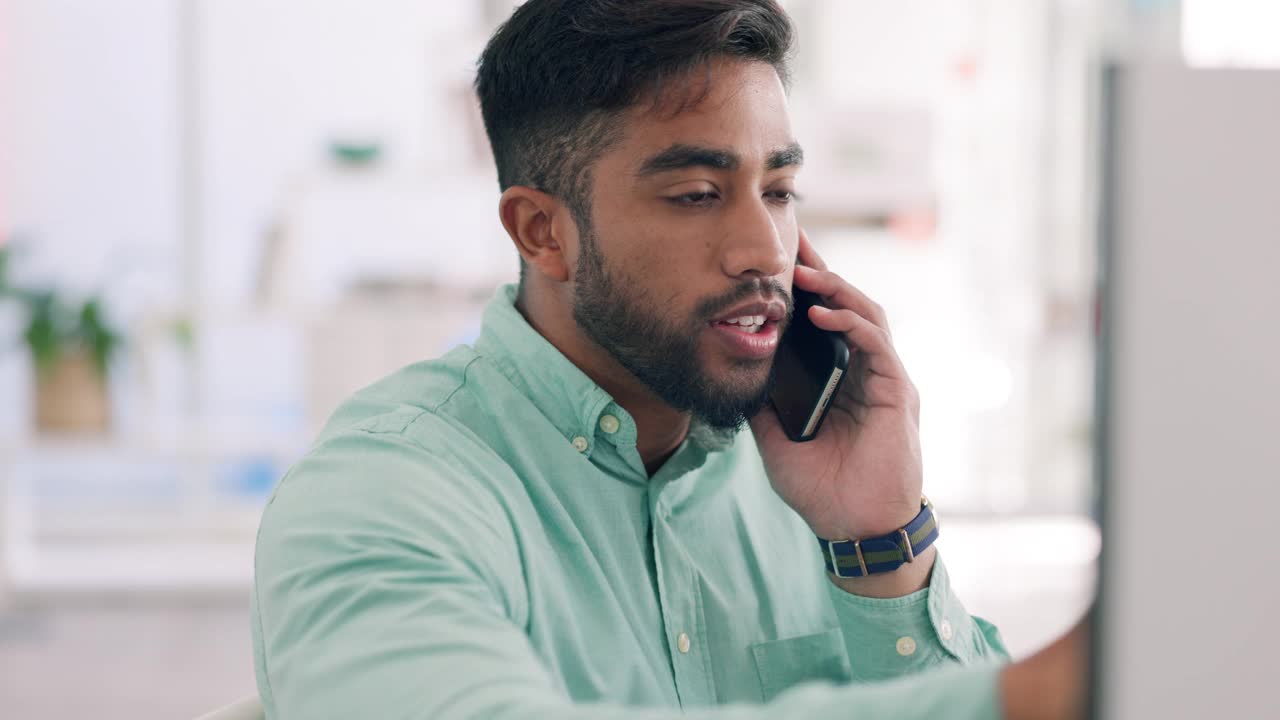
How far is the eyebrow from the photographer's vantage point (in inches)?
40.7

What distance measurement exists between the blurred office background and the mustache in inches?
102

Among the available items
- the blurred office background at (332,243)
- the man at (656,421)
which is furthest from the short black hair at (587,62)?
the blurred office background at (332,243)

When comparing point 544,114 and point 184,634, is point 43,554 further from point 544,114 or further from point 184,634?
point 544,114

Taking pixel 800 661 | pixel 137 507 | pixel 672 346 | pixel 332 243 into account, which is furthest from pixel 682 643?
pixel 137 507

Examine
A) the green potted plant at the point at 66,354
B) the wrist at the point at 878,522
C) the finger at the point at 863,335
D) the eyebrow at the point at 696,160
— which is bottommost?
the green potted plant at the point at 66,354

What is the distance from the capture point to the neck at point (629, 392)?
45.6 inches

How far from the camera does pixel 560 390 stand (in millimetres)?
1069

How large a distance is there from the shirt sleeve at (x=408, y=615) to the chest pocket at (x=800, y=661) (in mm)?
256

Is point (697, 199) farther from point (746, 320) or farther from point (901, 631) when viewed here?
point (901, 631)

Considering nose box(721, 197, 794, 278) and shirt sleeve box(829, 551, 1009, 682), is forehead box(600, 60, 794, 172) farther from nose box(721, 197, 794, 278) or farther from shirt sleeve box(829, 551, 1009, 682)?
shirt sleeve box(829, 551, 1009, 682)

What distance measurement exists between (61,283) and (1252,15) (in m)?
4.21

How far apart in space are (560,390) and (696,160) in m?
0.24

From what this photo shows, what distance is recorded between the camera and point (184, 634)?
3.28m

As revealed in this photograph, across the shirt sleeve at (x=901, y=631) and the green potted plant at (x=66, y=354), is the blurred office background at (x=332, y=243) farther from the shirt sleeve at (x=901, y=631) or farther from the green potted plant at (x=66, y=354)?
the shirt sleeve at (x=901, y=631)
